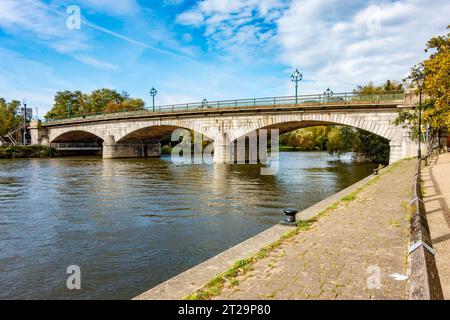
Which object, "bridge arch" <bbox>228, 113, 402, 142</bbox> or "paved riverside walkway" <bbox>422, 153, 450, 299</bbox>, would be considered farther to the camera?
"bridge arch" <bbox>228, 113, 402, 142</bbox>

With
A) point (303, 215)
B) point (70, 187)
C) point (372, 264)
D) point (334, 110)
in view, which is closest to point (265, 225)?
point (303, 215)

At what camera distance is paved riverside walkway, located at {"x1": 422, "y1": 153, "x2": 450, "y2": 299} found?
5204 millimetres

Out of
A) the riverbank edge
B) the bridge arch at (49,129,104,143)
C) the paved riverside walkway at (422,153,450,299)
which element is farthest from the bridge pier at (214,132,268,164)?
the riverbank edge

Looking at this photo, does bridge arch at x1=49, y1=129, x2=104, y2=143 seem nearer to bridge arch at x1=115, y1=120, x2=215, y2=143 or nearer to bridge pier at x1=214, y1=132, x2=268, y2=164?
bridge arch at x1=115, y1=120, x2=215, y2=143

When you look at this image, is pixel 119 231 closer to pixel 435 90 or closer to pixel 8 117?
pixel 435 90

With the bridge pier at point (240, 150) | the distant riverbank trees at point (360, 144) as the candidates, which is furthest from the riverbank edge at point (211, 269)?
the distant riverbank trees at point (360, 144)

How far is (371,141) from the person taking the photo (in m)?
40.7

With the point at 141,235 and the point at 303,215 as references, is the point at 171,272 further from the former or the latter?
the point at 303,215

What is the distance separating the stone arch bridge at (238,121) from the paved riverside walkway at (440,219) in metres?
15.9

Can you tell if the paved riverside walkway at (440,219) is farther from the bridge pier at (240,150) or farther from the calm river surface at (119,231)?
the bridge pier at (240,150)

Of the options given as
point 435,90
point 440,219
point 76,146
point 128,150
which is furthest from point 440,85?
point 76,146

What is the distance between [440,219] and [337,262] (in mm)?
4394

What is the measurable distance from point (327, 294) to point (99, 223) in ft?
28.0
